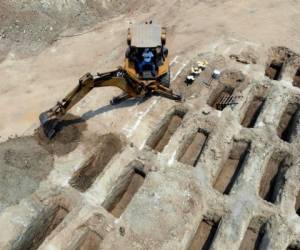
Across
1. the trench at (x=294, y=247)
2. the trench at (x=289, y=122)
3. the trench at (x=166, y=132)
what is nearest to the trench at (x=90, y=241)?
the trench at (x=166, y=132)

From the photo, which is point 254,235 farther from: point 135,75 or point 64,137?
point 64,137

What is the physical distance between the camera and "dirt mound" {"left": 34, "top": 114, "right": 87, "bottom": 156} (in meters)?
19.6

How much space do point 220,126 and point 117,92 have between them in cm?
630

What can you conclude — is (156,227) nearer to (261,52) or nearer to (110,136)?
(110,136)

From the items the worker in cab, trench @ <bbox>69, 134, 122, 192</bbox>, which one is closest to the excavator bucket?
trench @ <bbox>69, 134, 122, 192</bbox>

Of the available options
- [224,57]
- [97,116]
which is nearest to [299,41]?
[224,57]

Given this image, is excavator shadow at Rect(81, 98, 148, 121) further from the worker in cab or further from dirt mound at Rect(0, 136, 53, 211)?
dirt mound at Rect(0, 136, 53, 211)

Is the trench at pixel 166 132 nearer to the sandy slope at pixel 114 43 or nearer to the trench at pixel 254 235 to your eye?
the sandy slope at pixel 114 43

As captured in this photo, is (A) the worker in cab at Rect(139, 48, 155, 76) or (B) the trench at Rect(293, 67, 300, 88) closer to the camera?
(A) the worker in cab at Rect(139, 48, 155, 76)

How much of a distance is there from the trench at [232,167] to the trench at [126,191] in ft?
13.1

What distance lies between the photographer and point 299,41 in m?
26.4

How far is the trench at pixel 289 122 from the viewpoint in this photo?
22.1 m

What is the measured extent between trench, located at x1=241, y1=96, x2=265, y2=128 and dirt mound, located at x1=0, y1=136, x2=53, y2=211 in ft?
38.1

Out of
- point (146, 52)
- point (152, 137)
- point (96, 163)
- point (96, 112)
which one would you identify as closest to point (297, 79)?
point (152, 137)
